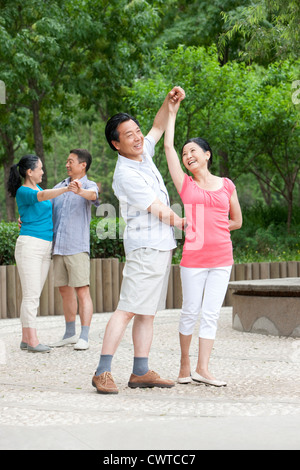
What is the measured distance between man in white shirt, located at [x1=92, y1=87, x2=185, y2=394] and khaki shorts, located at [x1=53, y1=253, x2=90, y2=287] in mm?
1951

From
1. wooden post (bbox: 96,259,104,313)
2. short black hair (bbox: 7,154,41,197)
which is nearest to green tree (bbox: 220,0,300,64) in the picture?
wooden post (bbox: 96,259,104,313)

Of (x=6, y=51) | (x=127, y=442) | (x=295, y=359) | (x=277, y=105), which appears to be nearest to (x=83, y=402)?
(x=127, y=442)

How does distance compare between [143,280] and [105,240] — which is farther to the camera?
[105,240]

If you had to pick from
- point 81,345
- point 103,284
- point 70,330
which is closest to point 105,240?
point 103,284

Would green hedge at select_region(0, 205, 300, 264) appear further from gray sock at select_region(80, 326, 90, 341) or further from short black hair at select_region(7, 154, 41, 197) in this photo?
gray sock at select_region(80, 326, 90, 341)

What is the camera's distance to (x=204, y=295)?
518 centimetres

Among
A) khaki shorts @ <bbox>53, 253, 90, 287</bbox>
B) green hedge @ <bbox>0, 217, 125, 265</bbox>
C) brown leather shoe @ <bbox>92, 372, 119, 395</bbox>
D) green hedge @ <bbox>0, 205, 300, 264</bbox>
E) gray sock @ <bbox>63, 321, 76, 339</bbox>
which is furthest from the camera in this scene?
green hedge @ <bbox>0, 217, 125, 265</bbox>

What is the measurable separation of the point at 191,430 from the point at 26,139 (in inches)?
783

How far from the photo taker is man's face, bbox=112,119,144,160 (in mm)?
5039

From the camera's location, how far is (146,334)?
509 cm

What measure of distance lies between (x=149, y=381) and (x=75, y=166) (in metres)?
2.69

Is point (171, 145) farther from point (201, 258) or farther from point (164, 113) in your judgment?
point (201, 258)

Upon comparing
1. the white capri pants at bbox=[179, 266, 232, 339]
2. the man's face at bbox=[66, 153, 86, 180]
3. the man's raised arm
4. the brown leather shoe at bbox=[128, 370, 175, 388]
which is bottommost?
the brown leather shoe at bbox=[128, 370, 175, 388]

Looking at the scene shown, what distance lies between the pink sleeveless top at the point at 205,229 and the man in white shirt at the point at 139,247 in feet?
0.68
